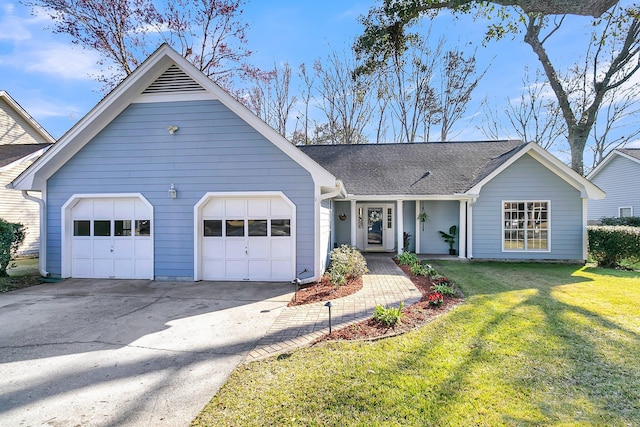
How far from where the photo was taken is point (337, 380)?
3.44 meters

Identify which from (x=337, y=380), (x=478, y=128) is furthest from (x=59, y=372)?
(x=478, y=128)

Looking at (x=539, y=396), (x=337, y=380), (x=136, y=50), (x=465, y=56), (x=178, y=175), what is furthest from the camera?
(x=465, y=56)

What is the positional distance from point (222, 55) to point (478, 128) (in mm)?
23423

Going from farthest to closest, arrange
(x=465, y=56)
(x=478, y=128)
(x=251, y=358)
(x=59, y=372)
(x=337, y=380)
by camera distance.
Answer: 1. (x=478, y=128)
2. (x=465, y=56)
3. (x=251, y=358)
4. (x=59, y=372)
5. (x=337, y=380)

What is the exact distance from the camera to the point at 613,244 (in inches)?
419

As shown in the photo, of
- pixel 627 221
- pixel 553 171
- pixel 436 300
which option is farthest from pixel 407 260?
pixel 627 221

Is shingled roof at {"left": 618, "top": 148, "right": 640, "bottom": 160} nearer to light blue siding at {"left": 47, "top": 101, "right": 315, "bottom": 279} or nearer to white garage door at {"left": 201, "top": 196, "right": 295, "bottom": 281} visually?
light blue siding at {"left": 47, "top": 101, "right": 315, "bottom": 279}

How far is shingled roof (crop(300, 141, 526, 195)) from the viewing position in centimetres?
1299

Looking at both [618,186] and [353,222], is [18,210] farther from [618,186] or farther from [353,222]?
[618,186]

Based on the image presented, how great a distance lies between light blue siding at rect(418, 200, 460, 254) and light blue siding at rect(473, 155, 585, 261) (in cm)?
190

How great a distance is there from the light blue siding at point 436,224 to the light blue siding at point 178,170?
24.3 ft

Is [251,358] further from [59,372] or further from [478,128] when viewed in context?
[478,128]

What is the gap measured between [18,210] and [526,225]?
23.3 metres

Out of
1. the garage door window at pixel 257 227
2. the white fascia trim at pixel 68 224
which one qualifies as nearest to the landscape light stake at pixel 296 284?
the garage door window at pixel 257 227
